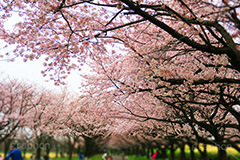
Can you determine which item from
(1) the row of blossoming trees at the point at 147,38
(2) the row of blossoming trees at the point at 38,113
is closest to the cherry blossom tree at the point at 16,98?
(2) the row of blossoming trees at the point at 38,113

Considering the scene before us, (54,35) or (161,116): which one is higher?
(54,35)

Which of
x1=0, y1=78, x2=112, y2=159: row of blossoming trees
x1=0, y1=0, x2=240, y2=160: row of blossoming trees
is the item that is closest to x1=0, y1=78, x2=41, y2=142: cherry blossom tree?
x1=0, y1=78, x2=112, y2=159: row of blossoming trees

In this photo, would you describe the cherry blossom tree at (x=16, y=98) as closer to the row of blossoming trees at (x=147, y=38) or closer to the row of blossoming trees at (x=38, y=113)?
the row of blossoming trees at (x=38, y=113)

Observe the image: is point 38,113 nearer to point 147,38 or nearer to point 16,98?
point 16,98

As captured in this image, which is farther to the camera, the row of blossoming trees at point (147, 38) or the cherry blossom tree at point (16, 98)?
the cherry blossom tree at point (16, 98)

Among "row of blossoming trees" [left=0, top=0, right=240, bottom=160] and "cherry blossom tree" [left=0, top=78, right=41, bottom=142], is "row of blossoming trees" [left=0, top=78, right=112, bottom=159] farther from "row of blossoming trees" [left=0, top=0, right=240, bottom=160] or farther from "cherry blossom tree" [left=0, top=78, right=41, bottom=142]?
"row of blossoming trees" [left=0, top=0, right=240, bottom=160]

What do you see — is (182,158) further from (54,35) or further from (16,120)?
(54,35)

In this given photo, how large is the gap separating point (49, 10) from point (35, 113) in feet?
47.7

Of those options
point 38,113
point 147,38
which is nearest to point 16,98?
point 38,113

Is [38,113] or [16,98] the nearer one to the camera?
[16,98]

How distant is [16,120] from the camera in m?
15.3

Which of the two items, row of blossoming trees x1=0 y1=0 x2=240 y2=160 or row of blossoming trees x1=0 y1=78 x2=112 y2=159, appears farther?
row of blossoming trees x1=0 y1=78 x2=112 y2=159

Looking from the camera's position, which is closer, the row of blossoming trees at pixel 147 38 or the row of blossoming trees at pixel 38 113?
the row of blossoming trees at pixel 147 38

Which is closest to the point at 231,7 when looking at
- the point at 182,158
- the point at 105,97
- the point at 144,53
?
the point at 144,53
